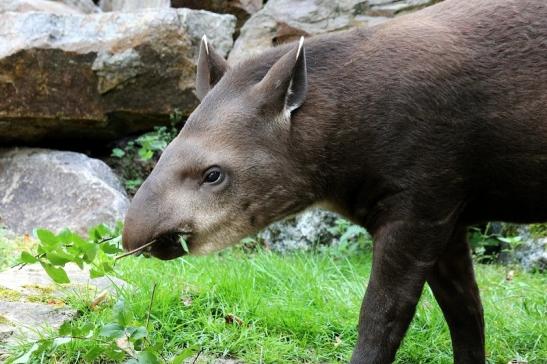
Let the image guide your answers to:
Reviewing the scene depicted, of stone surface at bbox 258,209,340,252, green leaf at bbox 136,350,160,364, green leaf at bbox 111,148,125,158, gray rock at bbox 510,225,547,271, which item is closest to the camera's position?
green leaf at bbox 136,350,160,364

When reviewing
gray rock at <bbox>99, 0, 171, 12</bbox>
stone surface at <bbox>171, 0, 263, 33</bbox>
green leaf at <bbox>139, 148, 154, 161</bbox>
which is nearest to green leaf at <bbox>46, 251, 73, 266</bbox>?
green leaf at <bbox>139, 148, 154, 161</bbox>

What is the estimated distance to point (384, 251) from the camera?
13.1 feet

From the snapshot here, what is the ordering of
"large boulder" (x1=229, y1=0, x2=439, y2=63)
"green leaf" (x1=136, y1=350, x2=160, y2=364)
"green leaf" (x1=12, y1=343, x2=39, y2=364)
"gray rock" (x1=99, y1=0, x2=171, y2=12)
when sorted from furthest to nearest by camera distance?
"gray rock" (x1=99, y1=0, x2=171, y2=12), "large boulder" (x1=229, y1=0, x2=439, y2=63), "green leaf" (x1=136, y1=350, x2=160, y2=364), "green leaf" (x1=12, y1=343, x2=39, y2=364)

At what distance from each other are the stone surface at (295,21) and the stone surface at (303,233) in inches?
71.0

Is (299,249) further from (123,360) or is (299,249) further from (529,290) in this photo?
(123,360)

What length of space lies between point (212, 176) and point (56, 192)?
5038 mm

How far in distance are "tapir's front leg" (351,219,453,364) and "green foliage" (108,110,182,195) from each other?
5.13m

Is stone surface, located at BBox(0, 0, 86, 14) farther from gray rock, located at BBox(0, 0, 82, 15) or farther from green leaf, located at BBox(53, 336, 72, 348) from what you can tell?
green leaf, located at BBox(53, 336, 72, 348)

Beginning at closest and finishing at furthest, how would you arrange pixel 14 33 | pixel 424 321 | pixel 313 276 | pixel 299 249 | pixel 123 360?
pixel 123 360, pixel 424 321, pixel 313 276, pixel 299 249, pixel 14 33

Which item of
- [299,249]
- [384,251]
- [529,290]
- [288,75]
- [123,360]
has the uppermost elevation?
[288,75]

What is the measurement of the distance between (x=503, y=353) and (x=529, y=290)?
1128mm

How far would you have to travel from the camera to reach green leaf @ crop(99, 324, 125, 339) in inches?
152

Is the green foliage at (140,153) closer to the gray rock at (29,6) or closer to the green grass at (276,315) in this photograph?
the gray rock at (29,6)

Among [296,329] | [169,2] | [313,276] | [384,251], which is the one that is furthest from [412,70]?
[169,2]
